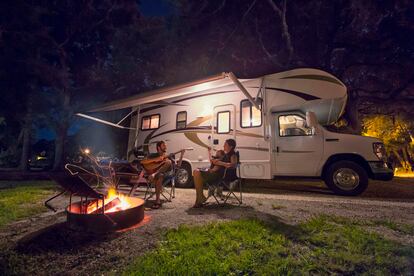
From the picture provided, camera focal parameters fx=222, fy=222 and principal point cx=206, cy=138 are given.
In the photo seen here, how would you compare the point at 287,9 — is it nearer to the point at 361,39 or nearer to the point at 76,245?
the point at 361,39

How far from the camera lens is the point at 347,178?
17.8 feet

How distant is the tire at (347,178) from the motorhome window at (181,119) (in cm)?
455

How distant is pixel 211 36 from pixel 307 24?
221 inches

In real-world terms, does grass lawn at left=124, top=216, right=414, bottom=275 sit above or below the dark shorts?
below

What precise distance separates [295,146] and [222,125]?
2173 millimetres

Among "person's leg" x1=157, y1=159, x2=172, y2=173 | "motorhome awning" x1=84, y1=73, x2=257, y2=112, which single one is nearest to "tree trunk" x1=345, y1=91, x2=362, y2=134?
"motorhome awning" x1=84, y1=73, x2=257, y2=112

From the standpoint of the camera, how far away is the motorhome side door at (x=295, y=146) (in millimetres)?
5688

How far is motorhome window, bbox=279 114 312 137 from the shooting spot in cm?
587

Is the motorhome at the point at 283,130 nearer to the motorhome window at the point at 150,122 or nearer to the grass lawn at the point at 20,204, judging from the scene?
the motorhome window at the point at 150,122

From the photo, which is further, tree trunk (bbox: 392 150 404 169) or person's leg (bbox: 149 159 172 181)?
tree trunk (bbox: 392 150 404 169)

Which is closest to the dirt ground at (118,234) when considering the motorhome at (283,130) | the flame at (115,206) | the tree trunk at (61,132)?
the flame at (115,206)

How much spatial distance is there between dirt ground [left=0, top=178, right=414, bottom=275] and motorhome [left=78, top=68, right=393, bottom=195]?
3.52 ft

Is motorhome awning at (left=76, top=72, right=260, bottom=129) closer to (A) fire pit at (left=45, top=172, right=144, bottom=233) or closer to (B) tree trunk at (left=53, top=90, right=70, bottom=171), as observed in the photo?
(A) fire pit at (left=45, top=172, right=144, bottom=233)

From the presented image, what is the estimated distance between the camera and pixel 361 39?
11.6 meters
